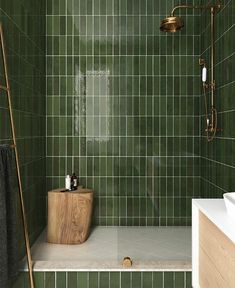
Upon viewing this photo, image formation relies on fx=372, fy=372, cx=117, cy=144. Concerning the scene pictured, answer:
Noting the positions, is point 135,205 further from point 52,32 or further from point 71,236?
point 52,32

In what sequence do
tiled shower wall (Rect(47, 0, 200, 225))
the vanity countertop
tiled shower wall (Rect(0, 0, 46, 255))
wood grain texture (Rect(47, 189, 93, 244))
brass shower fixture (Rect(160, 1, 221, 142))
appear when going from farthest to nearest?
tiled shower wall (Rect(47, 0, 200, 225)), wood grain texture (Rect(47, 189, 93, 244)), brass shower fixture (Rect(160, 1, 221, 142)), tiled shower wall (Rect(0, 0, 46, 255)), the vanity countertop

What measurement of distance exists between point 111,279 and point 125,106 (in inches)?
65.7

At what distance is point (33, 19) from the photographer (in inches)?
125

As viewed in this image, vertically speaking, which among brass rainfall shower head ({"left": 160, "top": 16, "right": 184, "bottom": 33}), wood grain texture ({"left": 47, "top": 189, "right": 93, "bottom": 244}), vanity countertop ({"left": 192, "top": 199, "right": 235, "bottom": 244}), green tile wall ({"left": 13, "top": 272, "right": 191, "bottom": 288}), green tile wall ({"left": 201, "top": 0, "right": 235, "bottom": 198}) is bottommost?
green tile wall ({"left": 13, "top": 272, "right": 191, "bottom": 288})

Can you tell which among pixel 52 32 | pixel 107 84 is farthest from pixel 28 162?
pixel 52 32

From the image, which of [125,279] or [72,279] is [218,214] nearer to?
[125,279]

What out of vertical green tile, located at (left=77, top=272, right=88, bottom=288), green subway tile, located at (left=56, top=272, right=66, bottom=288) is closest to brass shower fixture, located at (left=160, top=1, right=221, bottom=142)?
vertical green tile, located at (left=77, top=272, right=88, bottom=288)

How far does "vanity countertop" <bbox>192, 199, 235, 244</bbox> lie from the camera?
1.33 m

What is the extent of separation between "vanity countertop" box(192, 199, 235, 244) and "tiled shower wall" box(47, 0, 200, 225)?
1.71 metres

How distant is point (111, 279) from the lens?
2.59 m

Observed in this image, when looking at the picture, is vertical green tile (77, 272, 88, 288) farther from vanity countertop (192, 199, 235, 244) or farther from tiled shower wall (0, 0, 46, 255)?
vanity countertop (192, 199, 235, 244)

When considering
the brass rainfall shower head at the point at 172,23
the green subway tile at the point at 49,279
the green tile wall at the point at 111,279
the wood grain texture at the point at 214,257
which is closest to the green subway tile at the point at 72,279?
the green tile wall at the point at 111,279

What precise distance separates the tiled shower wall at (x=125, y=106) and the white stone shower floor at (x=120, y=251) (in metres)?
0.29

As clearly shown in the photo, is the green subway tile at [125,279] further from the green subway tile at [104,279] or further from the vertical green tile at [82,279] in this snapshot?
the vertical green tile at [82,279]
